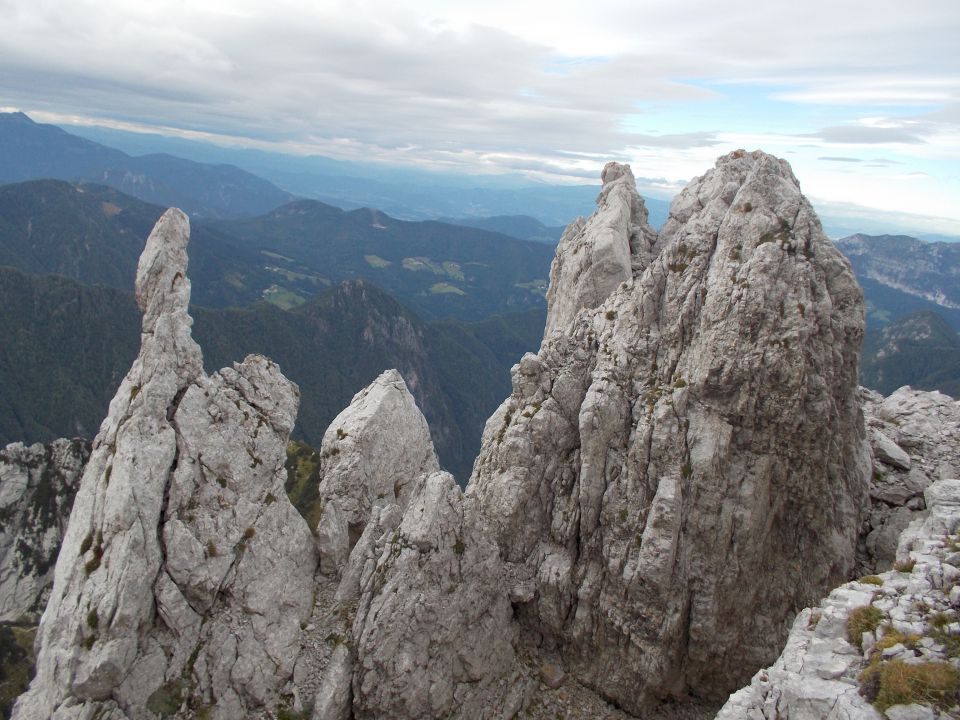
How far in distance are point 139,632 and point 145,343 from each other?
1634 centimetres

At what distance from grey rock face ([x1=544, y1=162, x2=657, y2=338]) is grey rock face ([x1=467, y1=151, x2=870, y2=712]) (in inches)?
395

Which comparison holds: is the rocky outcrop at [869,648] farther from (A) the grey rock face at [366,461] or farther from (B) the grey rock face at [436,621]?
(A) the grey rock face at [366,461]

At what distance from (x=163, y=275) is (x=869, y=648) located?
132ft

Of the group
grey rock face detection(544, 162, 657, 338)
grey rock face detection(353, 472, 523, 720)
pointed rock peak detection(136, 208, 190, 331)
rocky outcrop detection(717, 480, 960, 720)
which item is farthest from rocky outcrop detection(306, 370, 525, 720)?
grey rock face detection(544, 162, 657, 338)

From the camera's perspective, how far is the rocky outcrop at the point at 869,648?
1596 centimetres

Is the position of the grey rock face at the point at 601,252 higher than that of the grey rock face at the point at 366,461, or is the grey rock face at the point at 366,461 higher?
the grey rock face at the point at 601,252

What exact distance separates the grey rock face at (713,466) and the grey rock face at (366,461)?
959cm

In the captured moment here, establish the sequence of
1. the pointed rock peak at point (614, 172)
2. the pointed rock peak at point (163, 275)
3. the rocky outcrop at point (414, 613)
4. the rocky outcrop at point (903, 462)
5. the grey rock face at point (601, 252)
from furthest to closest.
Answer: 1. the pointed rock peak at point (614, 172)
2. the grey rock face at point (601, 252)
3. the pointed rock peak at point (163, 275)
4. the rocky outcrop at point (903, 462)
5. the rocky outcrop at point (414, 613)

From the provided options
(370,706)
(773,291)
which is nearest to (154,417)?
(370,706)

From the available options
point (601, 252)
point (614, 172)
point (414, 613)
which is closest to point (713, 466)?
point (414, 613)

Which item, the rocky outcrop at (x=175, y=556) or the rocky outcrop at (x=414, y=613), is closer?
the rocky outcrop at (x=175, y=556)

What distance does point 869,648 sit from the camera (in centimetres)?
1766

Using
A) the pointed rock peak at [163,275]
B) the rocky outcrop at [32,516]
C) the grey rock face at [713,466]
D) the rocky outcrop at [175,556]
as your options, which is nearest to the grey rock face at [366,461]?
the rocky outcrop at [175,556]

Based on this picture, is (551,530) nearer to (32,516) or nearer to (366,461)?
(366,461)
